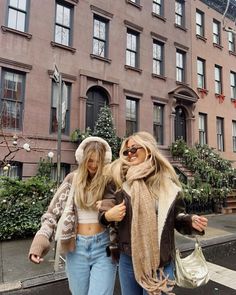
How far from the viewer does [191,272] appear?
216 centimetres

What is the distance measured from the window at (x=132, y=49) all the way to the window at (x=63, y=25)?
3124 millimetres

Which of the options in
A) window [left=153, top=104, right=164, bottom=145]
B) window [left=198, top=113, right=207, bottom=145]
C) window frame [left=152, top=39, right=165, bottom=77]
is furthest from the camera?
window [left=198, top=113, right=207, bottom=145]

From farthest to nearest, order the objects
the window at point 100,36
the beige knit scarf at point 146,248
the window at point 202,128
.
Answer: the window at point 202,128
the window at point 100,36
the beige knit scarf at point 146,248

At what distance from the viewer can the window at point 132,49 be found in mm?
13852

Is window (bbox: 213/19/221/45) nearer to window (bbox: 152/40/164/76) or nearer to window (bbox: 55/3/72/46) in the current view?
window (bbox: 152/40/164/76)

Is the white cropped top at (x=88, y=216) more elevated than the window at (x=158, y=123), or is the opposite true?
the window at (x=158, y=123)

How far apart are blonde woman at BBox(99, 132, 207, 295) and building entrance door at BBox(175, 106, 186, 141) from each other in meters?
13.3

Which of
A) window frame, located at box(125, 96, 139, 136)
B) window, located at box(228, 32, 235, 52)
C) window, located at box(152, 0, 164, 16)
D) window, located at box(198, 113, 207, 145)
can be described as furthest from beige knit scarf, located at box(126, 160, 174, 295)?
window, located at box(228, 32, 235, 52)

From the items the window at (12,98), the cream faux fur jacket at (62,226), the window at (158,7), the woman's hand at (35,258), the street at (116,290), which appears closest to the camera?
the woman's hand at (35,258)

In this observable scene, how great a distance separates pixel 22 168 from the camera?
10062mm

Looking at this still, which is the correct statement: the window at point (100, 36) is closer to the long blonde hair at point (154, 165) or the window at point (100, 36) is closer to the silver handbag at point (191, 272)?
the long blonde hair at point (154, 165)

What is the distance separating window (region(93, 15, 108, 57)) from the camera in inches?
500

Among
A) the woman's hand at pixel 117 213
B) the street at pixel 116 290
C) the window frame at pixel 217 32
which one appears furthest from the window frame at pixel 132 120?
the woman's hand at pixel 117 213

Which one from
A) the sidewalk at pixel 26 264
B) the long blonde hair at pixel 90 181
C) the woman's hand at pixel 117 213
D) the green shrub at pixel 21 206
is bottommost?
the sidewalk at pixel 26 264
